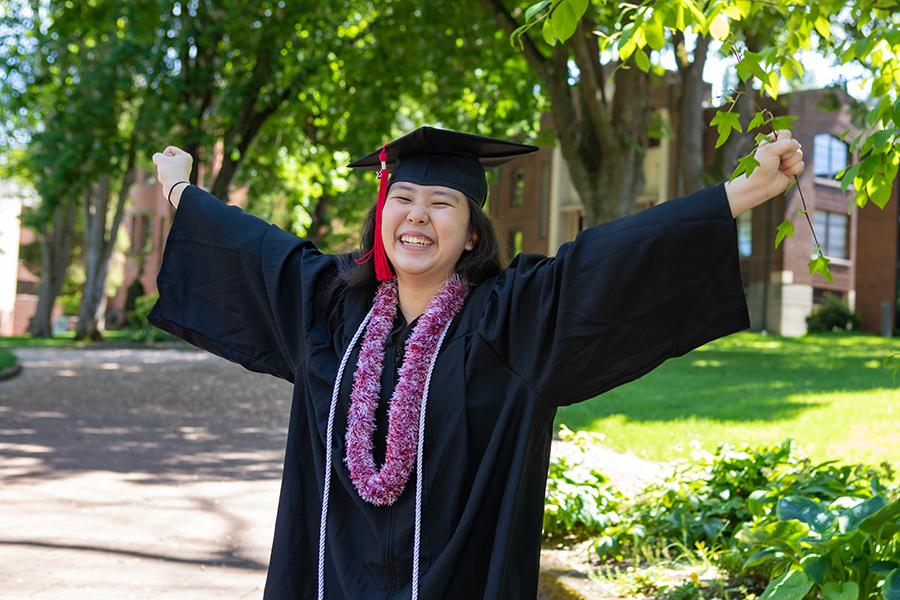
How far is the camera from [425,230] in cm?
285

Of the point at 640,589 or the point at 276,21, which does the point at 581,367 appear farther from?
the point at 276,21

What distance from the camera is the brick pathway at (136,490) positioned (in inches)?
207

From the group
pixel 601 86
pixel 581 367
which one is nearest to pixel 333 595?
pixel 581 367

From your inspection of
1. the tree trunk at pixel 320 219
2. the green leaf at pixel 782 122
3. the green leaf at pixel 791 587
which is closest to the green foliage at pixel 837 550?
the green leaf at pixel 791 587

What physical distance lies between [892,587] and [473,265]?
1583mm

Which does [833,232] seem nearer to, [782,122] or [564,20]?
[782,122]

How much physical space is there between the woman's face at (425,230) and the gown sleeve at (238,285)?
30 centimetres

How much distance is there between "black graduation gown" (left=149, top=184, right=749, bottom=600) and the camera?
253 cm

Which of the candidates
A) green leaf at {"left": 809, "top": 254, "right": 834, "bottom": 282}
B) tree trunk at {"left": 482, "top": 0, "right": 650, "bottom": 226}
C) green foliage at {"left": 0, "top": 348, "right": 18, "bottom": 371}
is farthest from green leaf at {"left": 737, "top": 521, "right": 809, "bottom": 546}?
green foliage at {"left": 0, "top": 348, "right": 18, "bottom": 371}

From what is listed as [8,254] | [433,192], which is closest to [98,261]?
[8,254]

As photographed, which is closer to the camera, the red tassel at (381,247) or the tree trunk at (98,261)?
the red tassel at (381,247)

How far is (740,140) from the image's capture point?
11578mm

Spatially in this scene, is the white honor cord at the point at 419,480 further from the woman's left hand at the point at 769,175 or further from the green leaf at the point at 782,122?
the green leaf at the point at 782,122

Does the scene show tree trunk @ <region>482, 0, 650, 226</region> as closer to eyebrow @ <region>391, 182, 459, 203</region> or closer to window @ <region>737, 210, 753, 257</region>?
eyebrow @ <region>391, 182, 459, 203</region>
